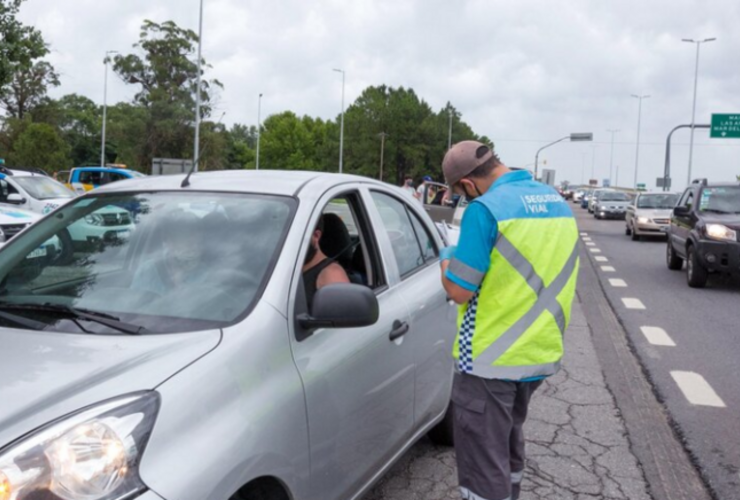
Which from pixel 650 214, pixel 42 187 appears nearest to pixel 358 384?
pixel 42 187

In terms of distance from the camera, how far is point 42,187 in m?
16.4

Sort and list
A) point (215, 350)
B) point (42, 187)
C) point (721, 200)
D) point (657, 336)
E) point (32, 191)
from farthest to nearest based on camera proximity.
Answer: point (42, 187), point (32, 191), point (721, 200), point (657, 336), point (215, 350)

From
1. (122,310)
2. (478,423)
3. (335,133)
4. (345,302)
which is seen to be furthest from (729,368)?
(335,133)

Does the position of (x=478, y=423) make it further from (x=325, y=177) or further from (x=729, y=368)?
(x=729, y=368)

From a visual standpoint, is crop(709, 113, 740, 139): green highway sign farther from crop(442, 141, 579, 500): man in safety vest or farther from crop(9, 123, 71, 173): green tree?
crop(442, 141, 579, 500): man in safety vest

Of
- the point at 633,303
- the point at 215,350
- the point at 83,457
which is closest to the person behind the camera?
the point at 83,457

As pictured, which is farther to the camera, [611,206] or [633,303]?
[611,206]

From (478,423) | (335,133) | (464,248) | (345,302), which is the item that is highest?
(335,133)

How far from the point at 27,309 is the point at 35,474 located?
1.05 m

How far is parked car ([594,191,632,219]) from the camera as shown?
3900 cm

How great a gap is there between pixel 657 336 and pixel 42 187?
1311 cm

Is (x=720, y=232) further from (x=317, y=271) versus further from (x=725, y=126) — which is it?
(x=725, y=126)

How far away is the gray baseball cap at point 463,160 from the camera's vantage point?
290 centimetres

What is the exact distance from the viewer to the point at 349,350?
2865 mm
